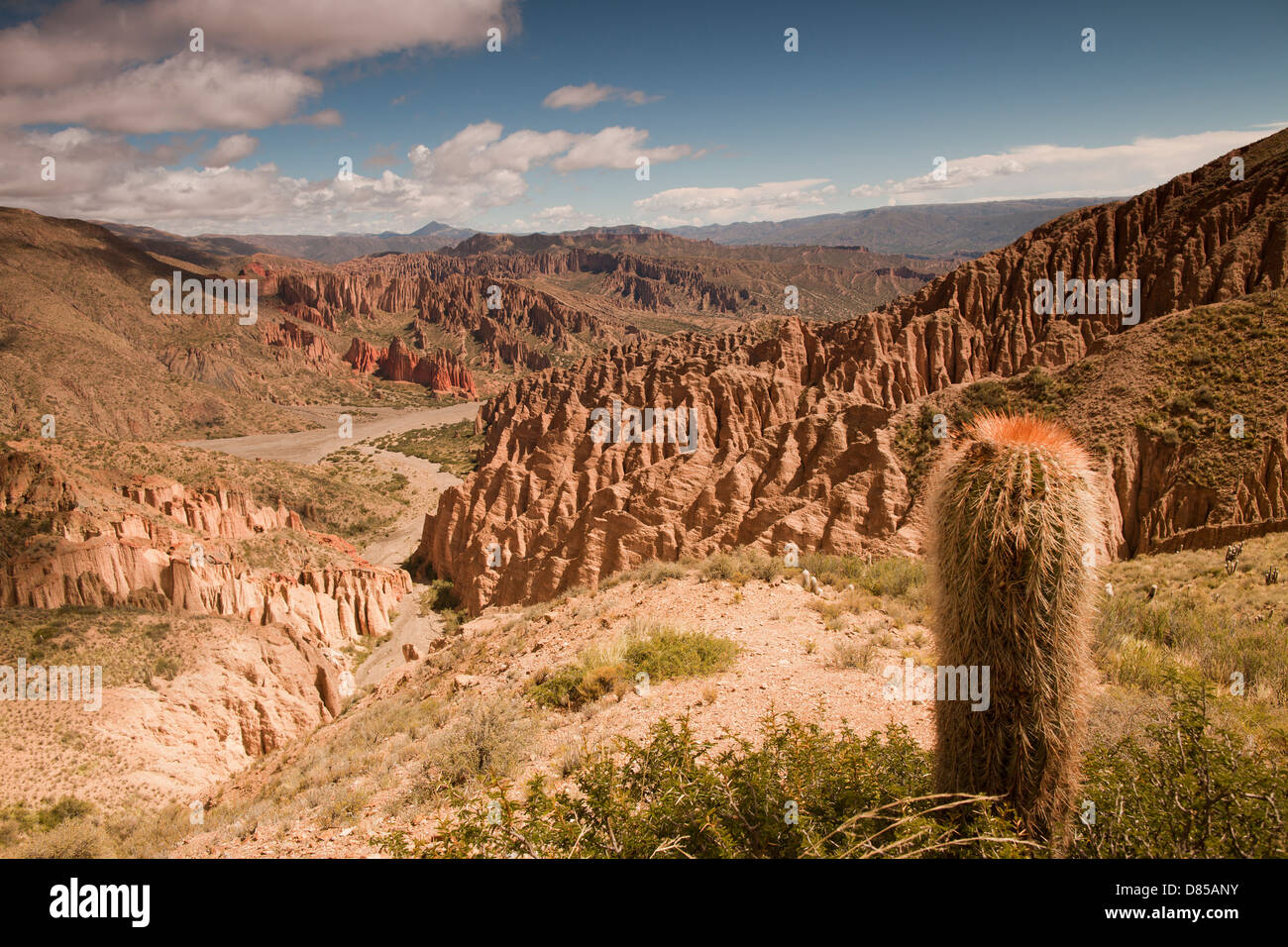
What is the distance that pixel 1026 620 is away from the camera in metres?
4.18

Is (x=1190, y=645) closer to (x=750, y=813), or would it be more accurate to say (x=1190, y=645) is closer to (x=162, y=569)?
(x=750, y=813)

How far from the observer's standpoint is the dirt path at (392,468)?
29.5 m

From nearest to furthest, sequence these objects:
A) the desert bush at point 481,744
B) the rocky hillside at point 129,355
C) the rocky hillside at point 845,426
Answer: the desert bush at point 481,744, the rocky hillside at point 845,426, the rocky hillside at point 129,355

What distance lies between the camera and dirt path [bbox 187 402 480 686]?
29.5 m

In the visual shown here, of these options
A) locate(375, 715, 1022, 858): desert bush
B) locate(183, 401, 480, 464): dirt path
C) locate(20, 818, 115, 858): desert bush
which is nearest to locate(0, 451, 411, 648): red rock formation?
locate(20, 818, 115, 858): desert bush

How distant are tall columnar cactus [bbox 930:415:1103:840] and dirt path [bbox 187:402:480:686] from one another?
26598 mm

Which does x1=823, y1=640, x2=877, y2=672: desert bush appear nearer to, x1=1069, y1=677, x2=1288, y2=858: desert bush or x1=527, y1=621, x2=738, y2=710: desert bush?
x1=527, y1=621, x2=738, y2=710: desert bush

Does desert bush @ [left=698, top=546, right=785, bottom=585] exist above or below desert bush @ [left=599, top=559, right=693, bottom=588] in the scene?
above

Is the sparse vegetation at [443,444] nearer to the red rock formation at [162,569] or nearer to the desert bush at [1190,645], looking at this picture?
the red rock formation at [162,569]

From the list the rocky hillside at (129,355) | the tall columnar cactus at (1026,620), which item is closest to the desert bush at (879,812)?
the tall columnar cactus at (1026,620)

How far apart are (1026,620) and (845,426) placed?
18465 mm

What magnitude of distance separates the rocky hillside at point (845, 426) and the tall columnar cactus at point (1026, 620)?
1248cm
